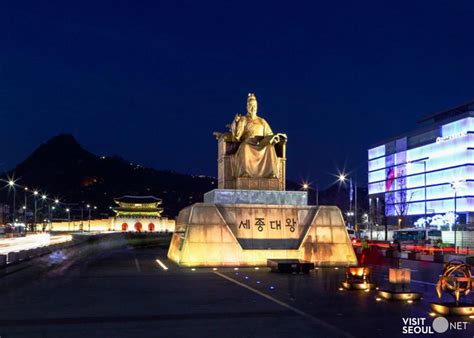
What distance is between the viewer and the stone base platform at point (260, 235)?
902 inches

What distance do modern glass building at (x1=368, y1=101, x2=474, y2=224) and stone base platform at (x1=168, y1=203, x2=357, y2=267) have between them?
5371 centimetres

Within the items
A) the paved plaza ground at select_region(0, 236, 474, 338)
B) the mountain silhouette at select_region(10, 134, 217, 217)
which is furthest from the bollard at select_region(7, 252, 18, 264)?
the mountain silhouette at select_region(10, 134, 217, 217)

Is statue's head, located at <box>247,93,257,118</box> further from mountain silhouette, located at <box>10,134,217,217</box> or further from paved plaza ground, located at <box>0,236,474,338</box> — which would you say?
mountain silhouette, located at <box>10,134,217,217</box>

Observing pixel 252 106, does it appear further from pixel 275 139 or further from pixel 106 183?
pixel 106 183

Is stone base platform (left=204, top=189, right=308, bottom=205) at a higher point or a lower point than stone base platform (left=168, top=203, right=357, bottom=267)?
higher

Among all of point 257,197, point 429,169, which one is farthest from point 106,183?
point 257,197

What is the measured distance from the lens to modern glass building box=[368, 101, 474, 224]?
277 ft

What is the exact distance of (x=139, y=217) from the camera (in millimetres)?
114188

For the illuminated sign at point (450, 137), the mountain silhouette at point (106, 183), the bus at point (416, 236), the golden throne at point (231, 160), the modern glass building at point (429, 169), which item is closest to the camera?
the golden throne at point (231, 160)

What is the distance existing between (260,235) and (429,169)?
252ft

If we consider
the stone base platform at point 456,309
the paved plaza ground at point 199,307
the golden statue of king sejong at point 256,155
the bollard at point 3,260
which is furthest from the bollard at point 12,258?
the stone base platform at point 456,309

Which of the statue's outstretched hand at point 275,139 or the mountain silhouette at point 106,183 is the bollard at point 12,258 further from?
the mountain silhouette at point 106,183

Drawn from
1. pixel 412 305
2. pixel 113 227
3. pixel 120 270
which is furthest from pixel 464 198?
pixel 412 305

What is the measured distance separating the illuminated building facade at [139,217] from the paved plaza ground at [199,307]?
94.0 meters
